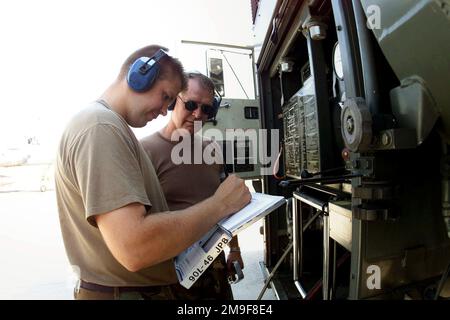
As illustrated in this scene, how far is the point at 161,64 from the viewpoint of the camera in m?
0.84

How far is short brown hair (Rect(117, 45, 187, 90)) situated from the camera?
2.71ft

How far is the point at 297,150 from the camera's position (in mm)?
1720

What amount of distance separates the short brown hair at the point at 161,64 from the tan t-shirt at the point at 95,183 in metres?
0.20

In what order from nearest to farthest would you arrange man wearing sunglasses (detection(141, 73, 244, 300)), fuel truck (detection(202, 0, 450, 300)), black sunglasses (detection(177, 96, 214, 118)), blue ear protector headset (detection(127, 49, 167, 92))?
fuel truck (detection(202, 0, 450, 300)) < blue ear protector headset (detection(127, 49, 167, 92)) < man wearing sunglasses (detection(141, 73, 244, 300)) < black sunglasses (detection(177, 96, 214, 118))

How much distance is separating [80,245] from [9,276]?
9.15 ft

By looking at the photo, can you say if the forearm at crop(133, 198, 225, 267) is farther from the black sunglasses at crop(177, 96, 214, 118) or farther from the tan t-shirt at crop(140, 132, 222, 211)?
the black sunglasses at crop(177, 96, 214, 118)

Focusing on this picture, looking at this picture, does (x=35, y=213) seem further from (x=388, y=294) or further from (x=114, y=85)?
(x=388, y=294)

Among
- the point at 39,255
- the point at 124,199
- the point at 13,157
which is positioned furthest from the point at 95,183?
the point at 13,157

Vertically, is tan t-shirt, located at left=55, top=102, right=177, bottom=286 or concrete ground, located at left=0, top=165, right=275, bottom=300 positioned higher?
tan t-shirt, located at left=55, top=102, right=177, bottom=286

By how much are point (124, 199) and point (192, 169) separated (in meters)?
0.77

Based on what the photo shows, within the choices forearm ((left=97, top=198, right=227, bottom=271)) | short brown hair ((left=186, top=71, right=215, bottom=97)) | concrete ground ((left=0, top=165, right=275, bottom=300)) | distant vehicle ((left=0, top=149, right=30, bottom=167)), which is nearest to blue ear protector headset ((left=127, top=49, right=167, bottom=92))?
forearm ((left=97, top=198, right=227, bottom=271))

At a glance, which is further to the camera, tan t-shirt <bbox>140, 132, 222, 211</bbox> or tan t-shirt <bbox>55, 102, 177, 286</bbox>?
tan t-shirt <bbox>140, 132, 222, 211</bbox>

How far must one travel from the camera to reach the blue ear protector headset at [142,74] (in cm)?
76

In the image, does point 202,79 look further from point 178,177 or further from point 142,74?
point 142,74
